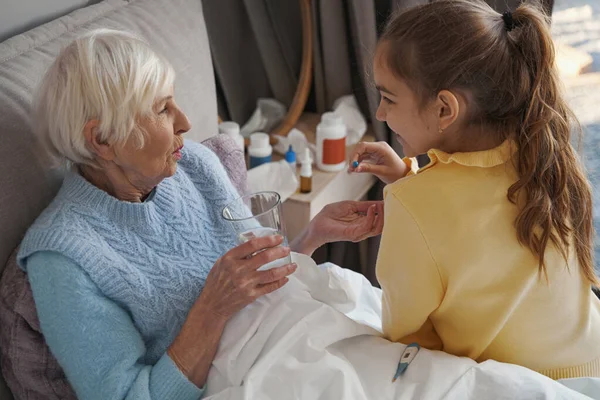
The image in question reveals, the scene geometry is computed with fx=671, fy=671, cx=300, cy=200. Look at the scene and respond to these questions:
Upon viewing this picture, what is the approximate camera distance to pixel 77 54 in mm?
1229

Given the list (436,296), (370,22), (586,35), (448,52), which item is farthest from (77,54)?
(586,35)

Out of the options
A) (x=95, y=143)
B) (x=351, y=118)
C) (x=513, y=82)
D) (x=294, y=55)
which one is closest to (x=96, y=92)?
(x=95, y=143)

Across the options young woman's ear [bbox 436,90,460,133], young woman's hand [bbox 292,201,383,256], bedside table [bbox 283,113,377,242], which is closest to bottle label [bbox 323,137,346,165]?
bedside table [bbox 283,113,377,242]

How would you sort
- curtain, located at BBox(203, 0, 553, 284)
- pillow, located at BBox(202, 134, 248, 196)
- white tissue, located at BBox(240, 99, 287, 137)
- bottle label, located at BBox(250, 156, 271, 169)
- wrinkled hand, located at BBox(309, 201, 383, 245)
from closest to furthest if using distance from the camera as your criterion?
1. wrinkled hand, located at BBox(309, 201, 383, 245)
2. pillow, located at BBox(202, 134, 248, 196)
3. bottle label, located at BBox(250, 156, 271, 169)
4. curtain, located at BBox(203, 0, 553, 284)
5. white tissue, located at BBox(240, 99, 287, 137)

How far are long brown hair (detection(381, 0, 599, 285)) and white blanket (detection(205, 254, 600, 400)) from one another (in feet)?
0.72

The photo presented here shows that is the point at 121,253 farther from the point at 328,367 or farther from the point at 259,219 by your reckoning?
the point at 328,367

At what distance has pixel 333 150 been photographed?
212 cm

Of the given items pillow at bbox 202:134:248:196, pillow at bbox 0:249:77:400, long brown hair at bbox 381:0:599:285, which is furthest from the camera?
pillow at bbox 202:134:248:196

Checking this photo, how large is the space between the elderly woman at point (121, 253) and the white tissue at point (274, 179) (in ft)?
2.19

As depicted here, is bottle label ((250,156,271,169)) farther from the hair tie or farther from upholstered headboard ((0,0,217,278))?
the hair tie

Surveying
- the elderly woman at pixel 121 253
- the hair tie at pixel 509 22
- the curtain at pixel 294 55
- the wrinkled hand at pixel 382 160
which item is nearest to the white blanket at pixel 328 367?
the elderly woman at pixel 121 253

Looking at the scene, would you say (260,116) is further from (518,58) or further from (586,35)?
(518,58)

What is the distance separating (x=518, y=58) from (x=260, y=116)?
56.3 inches

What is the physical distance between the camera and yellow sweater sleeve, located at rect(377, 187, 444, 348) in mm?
1147
